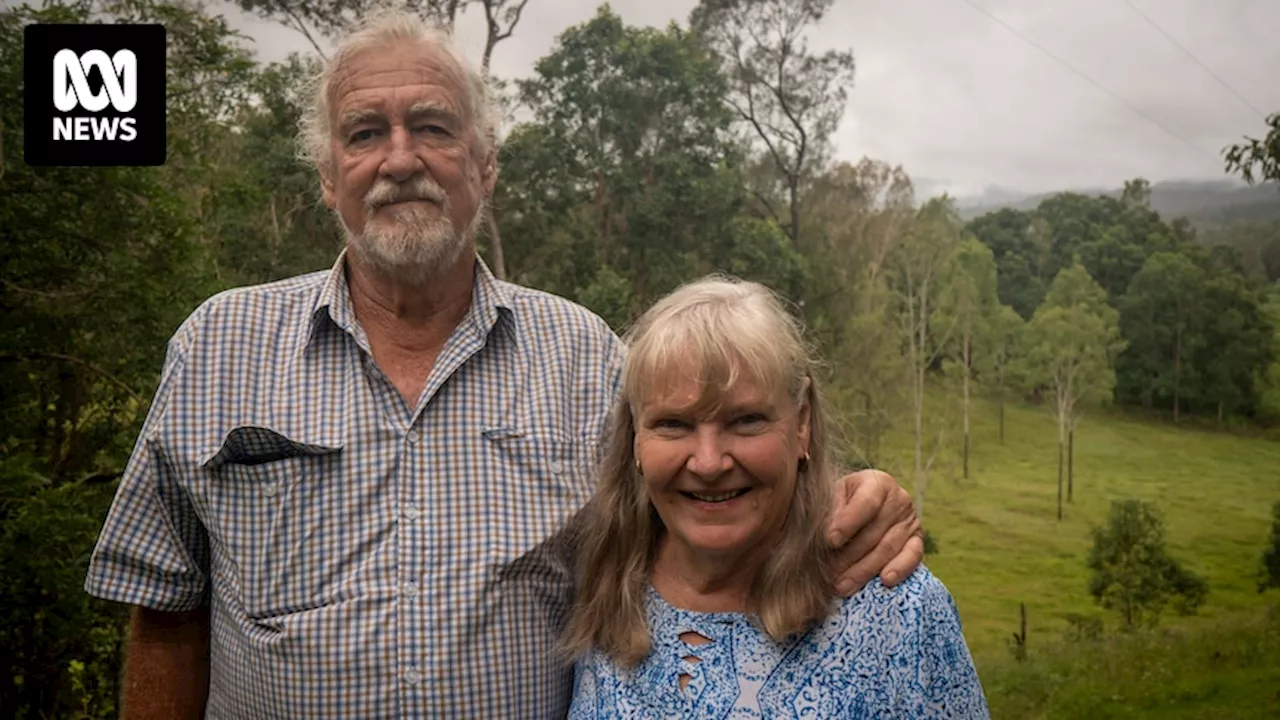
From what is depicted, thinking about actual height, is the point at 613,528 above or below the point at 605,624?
above

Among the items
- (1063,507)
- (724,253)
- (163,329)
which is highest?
(724,253)

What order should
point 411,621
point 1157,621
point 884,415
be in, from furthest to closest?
1. point 884,415
2. point 1157,621
3. point 411,621

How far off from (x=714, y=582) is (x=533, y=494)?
32 centimetres

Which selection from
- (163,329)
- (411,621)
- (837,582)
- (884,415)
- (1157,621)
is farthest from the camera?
(884,415)

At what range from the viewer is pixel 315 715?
1438 millimetres

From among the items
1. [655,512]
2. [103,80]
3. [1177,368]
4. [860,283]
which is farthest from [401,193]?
[860,283]

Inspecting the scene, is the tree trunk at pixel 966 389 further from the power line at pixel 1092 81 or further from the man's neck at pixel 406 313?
the man's neck at pixel 406 313

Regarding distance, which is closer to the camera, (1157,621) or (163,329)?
(163,329)

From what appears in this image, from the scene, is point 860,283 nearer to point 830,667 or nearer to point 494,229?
point 494,229

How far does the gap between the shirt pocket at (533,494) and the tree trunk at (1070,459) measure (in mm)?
6749

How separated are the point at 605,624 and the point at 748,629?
0.67 ft

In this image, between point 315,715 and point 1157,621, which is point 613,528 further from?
point 1157,621

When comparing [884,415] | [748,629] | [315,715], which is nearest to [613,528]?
[748,629]

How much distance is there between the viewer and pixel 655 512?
145cm
